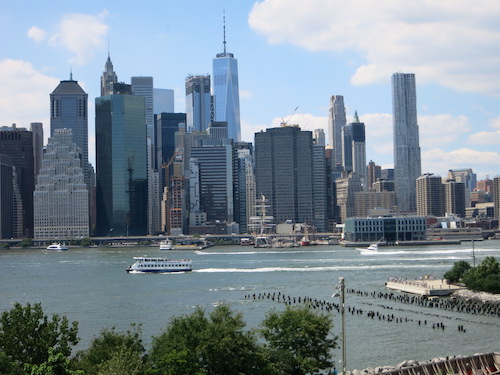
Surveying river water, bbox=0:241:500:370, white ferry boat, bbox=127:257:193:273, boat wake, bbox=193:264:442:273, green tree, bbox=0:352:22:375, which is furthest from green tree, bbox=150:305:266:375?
white ferry boat, bbox=127:257:193:273

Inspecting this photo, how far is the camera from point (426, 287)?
87.8m

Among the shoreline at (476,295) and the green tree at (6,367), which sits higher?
the green tree at (6,367)

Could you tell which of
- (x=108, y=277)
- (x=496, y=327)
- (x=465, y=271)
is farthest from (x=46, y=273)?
(x=496, y=327)

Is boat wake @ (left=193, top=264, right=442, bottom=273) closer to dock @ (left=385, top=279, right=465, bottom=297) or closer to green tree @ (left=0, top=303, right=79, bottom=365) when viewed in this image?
dock @ (left=385, top=279, right=465, bottom=297)

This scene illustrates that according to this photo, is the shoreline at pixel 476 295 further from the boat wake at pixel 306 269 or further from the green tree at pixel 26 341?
the green tree at pixel 26 341

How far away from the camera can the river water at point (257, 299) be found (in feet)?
188

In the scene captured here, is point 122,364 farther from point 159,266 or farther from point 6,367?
point 159,266

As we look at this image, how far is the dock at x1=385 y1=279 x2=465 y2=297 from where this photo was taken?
86375 mm

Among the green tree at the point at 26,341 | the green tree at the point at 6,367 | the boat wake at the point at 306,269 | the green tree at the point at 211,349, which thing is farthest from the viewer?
the boat wake at the point at 306,269

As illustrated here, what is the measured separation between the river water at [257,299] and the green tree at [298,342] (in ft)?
29.1

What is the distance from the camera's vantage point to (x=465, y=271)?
91.9m

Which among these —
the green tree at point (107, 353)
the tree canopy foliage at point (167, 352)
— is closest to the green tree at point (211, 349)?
the tree canopy foliage at point (167, 352)

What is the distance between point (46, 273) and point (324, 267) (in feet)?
157

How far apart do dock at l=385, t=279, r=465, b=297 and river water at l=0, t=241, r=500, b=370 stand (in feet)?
6.43
